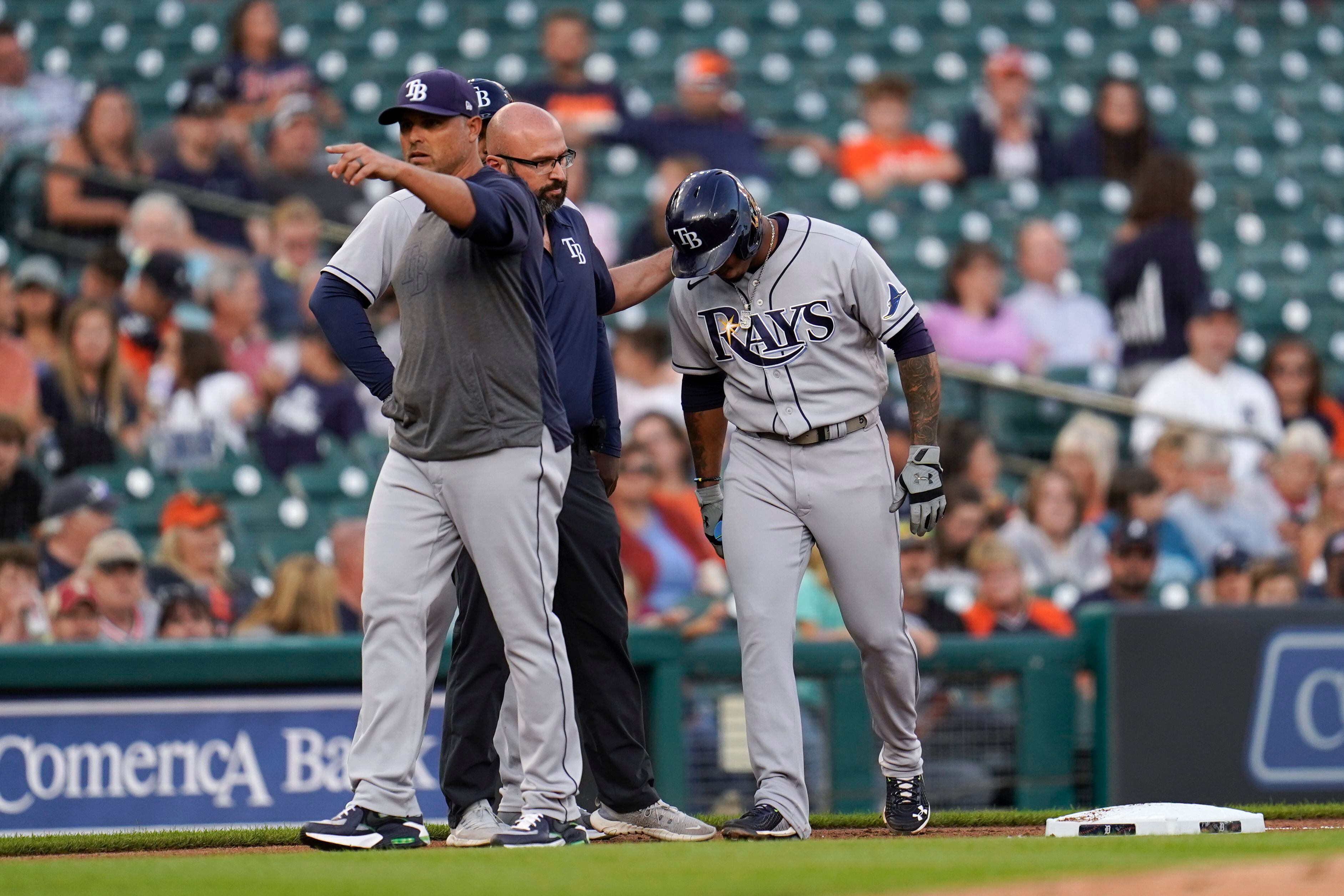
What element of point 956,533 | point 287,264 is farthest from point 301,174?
point 956,533

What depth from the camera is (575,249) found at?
13.6 feet

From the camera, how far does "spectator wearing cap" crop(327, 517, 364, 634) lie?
258 inches

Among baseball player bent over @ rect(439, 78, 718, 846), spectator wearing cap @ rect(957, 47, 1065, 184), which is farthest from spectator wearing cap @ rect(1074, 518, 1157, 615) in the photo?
spectator wearing cap @ rect(957, 47, 1065, 184)

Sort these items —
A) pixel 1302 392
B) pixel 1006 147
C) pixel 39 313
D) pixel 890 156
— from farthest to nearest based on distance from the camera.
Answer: pixel 1006 147 → pixel 890 156 → pixel 1302 392 → pixel 39 313

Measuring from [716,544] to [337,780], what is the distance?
1.73 meters

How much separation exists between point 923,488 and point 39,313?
4.91 meters

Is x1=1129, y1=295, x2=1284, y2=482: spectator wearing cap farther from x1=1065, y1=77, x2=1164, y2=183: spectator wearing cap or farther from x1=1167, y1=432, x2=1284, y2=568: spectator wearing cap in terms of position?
x1=1065, y1=77, x2=1164, y2=183: spectator wearing cap

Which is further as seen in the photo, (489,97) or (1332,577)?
(1332,577)

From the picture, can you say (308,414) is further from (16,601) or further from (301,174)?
(16,601)

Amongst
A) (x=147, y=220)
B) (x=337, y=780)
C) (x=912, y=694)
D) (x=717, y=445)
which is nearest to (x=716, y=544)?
(x=717, y=445)

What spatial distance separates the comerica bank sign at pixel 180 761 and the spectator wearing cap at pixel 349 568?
0.83 m

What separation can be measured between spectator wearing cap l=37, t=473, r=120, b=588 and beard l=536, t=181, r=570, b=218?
125 inches

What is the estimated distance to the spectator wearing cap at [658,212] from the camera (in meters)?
8.82

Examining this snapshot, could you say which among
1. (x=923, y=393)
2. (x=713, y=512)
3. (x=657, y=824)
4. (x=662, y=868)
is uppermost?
(x=923, y=393)
